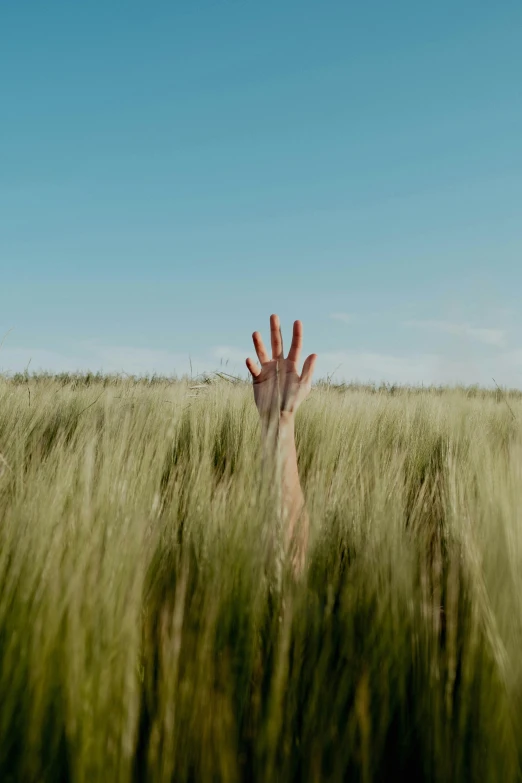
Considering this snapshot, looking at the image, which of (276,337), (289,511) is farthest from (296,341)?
(289,511)

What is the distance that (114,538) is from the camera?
1.01 meters

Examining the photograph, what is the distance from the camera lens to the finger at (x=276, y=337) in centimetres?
245

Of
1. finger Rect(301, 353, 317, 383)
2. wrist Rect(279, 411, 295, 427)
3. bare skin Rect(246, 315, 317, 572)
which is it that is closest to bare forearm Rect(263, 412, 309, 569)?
bare skin Rect(246, 315, 317, 572)

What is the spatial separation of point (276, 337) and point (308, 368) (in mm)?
195

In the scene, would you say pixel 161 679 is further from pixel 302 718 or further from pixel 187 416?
pixel 187 416

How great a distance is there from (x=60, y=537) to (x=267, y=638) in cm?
39

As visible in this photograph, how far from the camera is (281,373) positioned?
7.55 ft

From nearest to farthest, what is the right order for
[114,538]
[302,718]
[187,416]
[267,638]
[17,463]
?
[302,718], [267,638], [114,538], [17,463], [187,416]

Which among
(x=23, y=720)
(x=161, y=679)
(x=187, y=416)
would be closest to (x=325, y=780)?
(x=161, y=679)

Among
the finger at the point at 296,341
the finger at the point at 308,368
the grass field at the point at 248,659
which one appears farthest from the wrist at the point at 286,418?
the grass field at the point at 248,659

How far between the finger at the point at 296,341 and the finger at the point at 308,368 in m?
0.05

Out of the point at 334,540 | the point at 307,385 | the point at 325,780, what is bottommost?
the point at 325,780

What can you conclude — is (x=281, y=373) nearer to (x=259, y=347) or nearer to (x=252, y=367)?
(x=252, y=367)

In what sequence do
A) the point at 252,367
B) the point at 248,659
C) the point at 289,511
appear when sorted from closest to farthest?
the point at 248,659, the point at 289,511, the point at 252,367
